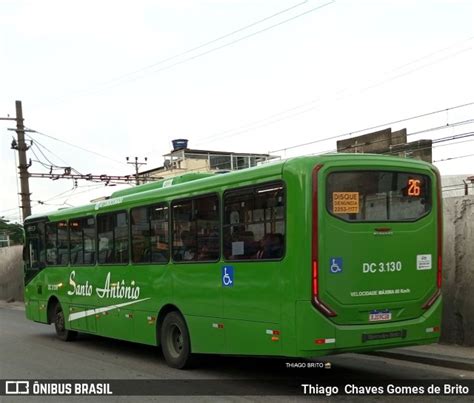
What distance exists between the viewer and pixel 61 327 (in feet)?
43.5

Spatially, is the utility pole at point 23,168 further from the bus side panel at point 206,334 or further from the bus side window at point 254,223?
the bus side window at point 254,223

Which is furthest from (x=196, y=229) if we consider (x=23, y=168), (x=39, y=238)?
(x=23, y=168)

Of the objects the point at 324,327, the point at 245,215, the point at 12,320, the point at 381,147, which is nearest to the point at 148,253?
the point at 245,215

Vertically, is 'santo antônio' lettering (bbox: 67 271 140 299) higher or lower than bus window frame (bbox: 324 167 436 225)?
lower

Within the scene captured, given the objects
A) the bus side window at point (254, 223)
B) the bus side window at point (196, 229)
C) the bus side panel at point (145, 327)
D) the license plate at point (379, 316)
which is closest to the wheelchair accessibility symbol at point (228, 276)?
the bus side window at point (254, 223)

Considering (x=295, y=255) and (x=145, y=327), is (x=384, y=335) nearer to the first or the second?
(x=295, y=255)

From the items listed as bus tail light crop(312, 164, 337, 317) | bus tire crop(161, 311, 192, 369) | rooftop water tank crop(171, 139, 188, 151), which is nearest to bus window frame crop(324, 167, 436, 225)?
bus tail light crop(312, 164, 337, 317)

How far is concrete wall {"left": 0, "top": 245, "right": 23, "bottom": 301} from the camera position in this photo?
2789cm

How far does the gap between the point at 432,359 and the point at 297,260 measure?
3563 mm

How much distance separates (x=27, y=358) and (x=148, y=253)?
3.22m

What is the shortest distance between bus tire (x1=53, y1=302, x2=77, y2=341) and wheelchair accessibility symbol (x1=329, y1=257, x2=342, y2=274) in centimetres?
822

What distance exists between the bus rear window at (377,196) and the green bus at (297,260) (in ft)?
0.05

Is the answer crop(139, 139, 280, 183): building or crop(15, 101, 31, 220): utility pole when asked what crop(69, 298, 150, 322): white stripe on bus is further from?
crop(139, 139, 280, 183): building

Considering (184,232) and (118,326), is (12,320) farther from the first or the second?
(184,232)
